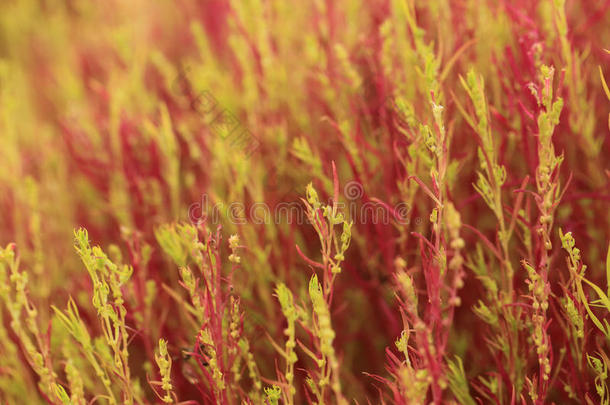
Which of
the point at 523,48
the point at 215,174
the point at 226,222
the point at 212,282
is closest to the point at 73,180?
the point at 215,174

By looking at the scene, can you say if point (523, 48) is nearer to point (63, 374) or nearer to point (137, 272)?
point (137, 272)

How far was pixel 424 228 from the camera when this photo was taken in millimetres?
1121

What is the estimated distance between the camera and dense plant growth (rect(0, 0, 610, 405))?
2.70 ft

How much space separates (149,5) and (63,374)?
1419mm
